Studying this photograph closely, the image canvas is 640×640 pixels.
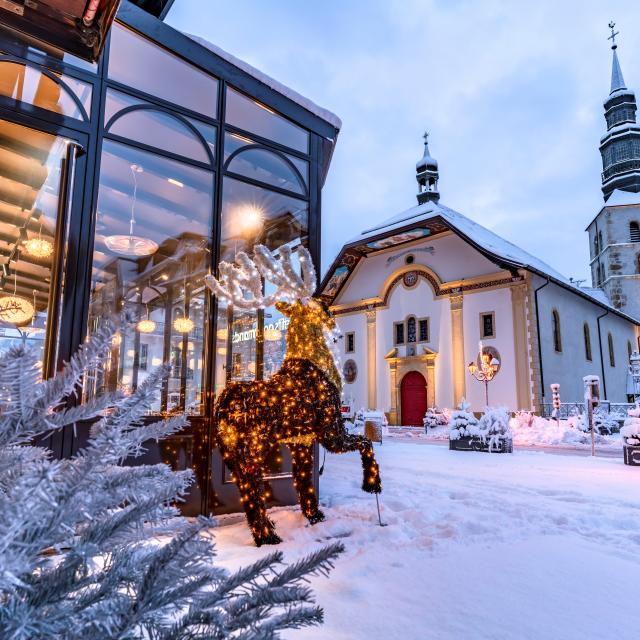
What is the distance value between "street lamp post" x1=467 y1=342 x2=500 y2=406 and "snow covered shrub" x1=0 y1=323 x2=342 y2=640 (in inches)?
775

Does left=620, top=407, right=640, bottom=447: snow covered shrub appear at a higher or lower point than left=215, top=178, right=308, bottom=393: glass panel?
lower

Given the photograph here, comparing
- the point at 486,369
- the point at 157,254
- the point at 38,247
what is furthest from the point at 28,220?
the point at 486,369

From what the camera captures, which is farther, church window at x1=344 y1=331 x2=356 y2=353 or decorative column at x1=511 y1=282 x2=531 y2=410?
church window at x1=344 y1=331 x2=356 y2=353

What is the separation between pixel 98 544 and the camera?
2.95 ft

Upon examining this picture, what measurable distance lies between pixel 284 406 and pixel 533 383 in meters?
17.7

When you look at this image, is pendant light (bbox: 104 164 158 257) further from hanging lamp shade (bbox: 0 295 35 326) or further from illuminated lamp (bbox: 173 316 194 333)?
hanging lamp shade (bbox: 0 295 35 326)

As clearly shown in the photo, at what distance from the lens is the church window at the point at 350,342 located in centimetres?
2641

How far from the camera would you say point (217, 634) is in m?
1.00

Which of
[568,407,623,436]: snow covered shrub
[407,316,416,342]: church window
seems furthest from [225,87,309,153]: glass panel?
[407,316,416,342]: church window

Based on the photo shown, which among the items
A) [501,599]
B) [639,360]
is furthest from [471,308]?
[501,599]

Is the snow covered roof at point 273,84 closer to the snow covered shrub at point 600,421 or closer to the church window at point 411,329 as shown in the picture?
the snow covered shrub at point 600,421

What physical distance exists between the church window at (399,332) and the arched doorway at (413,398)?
1.76 metres

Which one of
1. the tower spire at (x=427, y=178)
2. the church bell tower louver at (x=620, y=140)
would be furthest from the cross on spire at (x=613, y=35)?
the tower spire at (x=427, y=178)

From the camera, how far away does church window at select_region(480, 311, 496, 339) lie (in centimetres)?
2143
